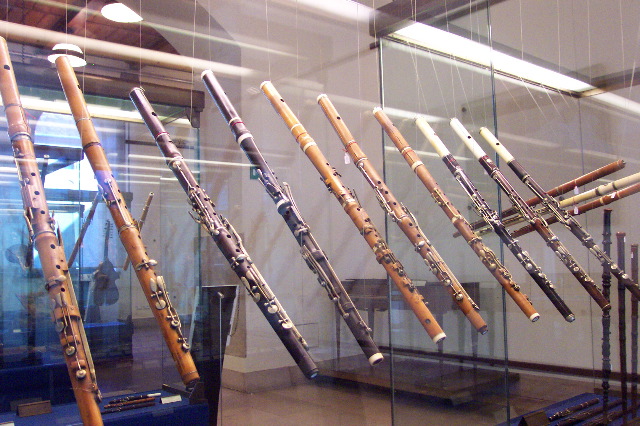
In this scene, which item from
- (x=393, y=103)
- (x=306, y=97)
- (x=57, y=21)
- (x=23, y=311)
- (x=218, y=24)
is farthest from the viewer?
(x=393, y=103)

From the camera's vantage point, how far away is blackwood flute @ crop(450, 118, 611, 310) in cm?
455

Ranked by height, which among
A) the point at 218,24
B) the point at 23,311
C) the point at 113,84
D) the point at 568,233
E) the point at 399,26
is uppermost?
the point at 399,26

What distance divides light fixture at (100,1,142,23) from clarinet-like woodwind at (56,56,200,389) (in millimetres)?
509

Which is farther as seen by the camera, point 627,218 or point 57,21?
point 627,218

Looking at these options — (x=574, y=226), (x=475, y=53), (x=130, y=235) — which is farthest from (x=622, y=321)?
(x=130, y=235)

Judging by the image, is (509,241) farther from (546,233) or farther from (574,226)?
(574,226)

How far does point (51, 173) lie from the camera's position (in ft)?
10.5

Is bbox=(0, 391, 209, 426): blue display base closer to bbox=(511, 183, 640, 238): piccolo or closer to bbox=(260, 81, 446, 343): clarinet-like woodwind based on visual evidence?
bbox=(260, 81, 446, 343): clarinet-like woodwind

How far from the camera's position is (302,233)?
3654 mm

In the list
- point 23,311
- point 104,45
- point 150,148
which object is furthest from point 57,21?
point 23,311

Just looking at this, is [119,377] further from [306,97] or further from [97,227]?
[306,97]

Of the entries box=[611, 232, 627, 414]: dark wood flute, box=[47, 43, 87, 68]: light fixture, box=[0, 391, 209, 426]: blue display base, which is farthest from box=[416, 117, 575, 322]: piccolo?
box=[47, 43, 87, 68]: light fixture

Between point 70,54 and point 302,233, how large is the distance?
1.60 metres

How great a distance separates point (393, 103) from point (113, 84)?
2.40m
